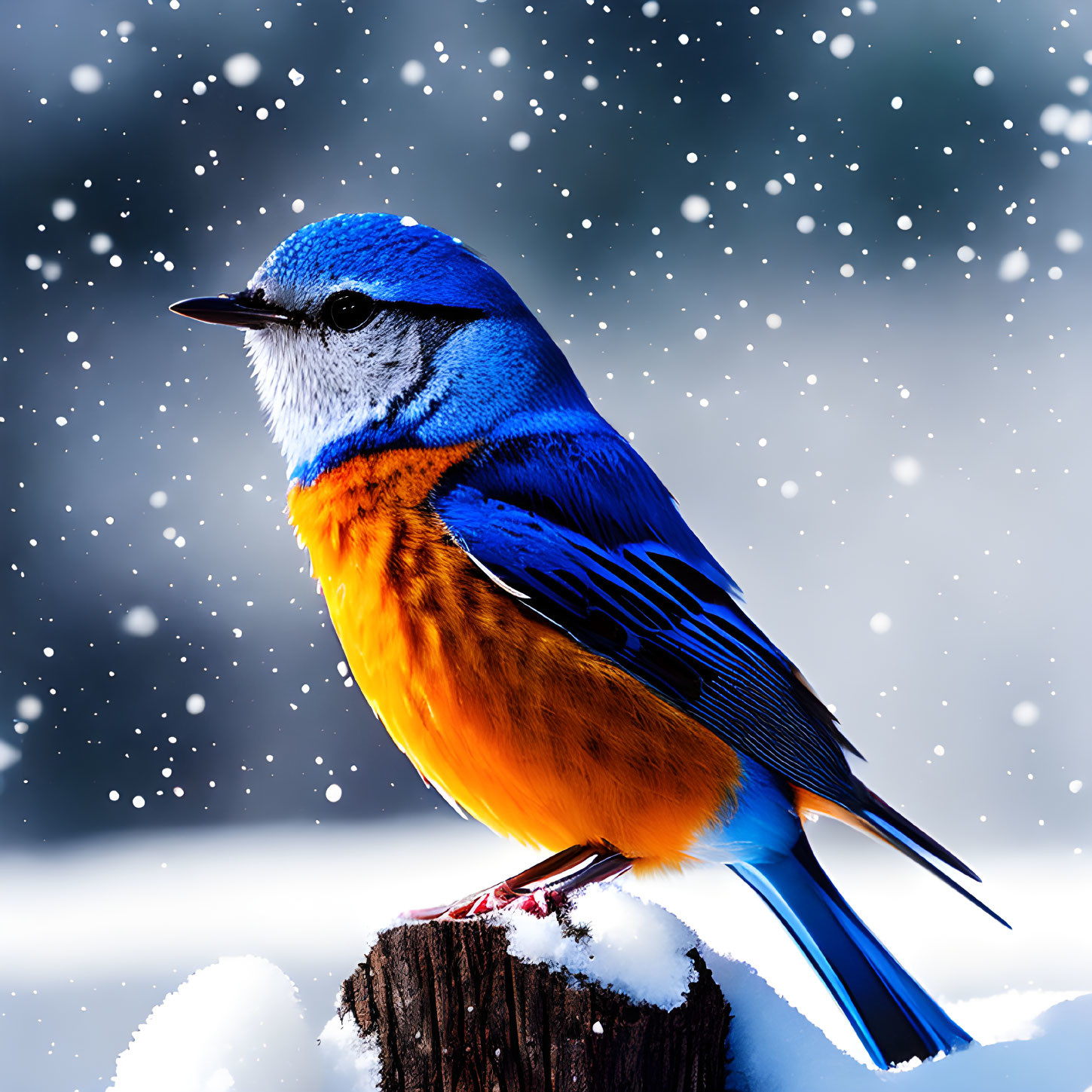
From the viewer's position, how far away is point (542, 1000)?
3.28ft

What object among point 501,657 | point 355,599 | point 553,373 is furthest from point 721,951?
point 553,373

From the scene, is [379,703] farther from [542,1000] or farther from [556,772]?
[542,1000]

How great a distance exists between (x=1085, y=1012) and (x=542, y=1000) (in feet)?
1.95

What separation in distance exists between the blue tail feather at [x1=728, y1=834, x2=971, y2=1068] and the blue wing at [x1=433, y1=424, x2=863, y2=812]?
12cm

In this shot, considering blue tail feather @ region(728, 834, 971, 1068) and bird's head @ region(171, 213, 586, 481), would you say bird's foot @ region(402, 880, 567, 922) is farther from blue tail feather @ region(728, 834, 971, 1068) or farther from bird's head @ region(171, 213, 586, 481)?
bird's head @ region(171, 213, 586, 481)

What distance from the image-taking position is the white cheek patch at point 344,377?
47.1 inches

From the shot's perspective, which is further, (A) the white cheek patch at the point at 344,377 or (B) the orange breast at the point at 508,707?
(A) the white cheek patch at the point at 344,377

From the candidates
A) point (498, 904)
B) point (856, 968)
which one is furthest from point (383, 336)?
point (856, 968)

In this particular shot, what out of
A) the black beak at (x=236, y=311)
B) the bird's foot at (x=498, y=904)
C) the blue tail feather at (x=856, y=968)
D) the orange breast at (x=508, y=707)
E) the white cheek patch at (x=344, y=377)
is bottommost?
the blue tail feather at (x=856, y=968)

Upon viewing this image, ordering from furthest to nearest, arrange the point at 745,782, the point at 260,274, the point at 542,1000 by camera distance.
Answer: the point at 260,274
the point at 745,782
the point at 542,1000

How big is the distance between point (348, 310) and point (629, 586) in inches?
17.8

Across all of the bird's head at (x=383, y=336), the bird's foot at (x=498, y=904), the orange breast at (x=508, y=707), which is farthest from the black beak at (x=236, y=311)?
the bird's foot at (x=498, y=904)

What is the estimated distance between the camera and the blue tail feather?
43.0 inches

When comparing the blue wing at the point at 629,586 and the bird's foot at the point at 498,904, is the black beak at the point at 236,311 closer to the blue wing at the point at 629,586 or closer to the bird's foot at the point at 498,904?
the blue wing at the point at 629,586
